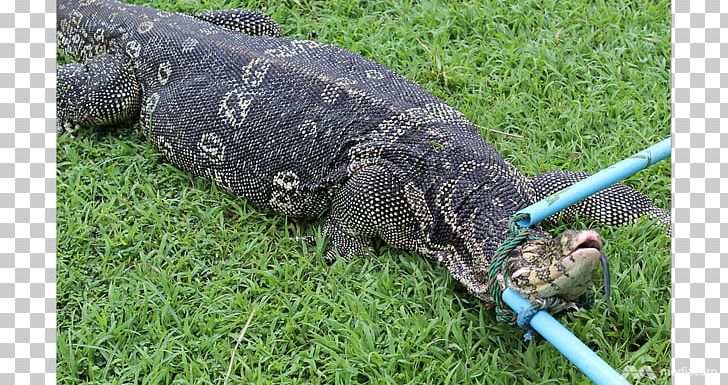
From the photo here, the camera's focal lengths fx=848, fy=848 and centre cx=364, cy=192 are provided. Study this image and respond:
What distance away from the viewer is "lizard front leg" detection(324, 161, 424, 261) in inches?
190

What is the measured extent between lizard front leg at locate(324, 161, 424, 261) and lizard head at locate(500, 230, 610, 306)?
100 cm

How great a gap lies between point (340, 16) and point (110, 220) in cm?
259

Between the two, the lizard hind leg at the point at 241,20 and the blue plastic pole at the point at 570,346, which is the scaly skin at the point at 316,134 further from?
the lizard hind leg at the point at 241,20

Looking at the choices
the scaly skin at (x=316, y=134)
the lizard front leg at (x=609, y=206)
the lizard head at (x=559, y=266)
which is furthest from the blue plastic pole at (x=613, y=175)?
the lizard front leg at (x=609, y=206)

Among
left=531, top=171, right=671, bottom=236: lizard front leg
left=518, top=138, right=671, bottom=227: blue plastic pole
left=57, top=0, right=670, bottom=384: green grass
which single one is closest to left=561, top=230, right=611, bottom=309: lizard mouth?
left=518, top=138, right=671, bottom=227: blue plastic pole

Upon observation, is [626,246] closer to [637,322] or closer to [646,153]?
[637,322]

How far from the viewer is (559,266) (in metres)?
3.63

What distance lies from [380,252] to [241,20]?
2.32m

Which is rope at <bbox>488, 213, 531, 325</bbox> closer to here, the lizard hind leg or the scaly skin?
the scaly skin

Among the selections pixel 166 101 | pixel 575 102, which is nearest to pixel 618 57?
pixel 575 102

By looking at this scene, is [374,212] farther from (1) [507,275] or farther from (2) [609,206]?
(2) [609,206]

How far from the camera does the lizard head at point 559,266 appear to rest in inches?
138

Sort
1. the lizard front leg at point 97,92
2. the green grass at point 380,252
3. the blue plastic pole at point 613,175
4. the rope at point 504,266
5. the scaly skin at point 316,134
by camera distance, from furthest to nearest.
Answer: the lizard front leg at point 97,92
the scaly skin at point 316,134
the green grass at point 380,252
the rope at point 504,266
the blue plastic pole at point 613,175

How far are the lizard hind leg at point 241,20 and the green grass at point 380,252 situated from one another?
39 centimetres
